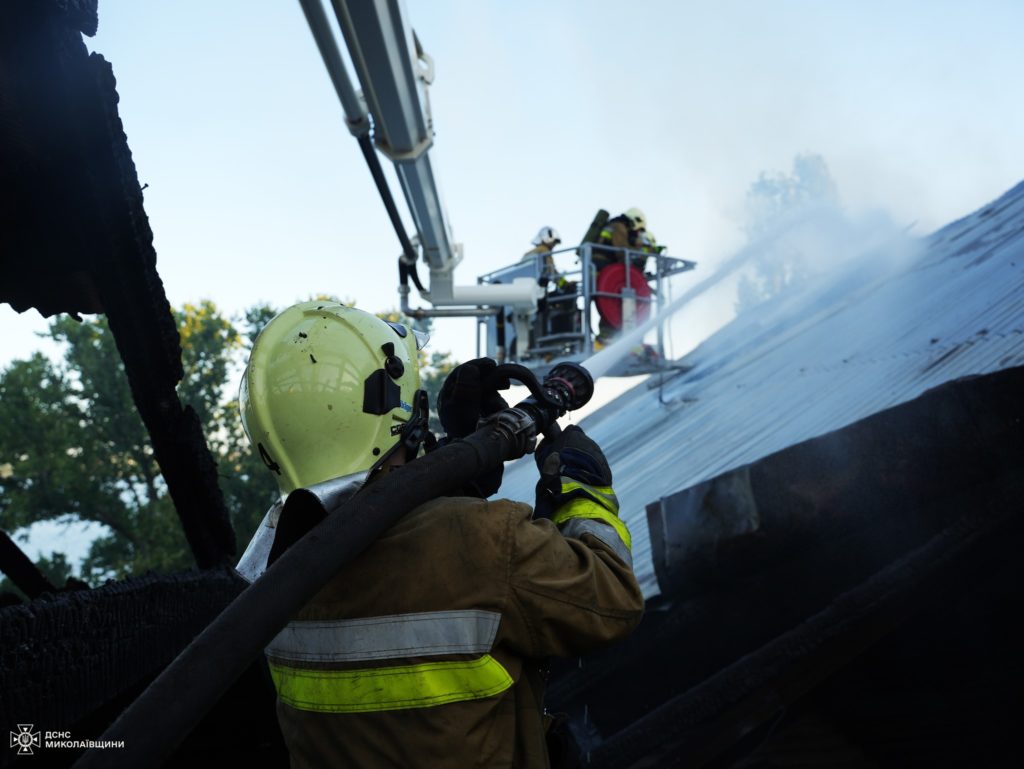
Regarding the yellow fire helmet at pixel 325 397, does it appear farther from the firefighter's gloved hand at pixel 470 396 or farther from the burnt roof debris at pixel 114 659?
the burnt roof debris at pixel 114 659

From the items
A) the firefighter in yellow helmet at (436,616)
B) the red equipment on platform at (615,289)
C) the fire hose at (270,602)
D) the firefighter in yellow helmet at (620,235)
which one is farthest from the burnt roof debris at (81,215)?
the firefighter in yellow helmet at (620,235)

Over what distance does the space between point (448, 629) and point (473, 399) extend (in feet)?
2.21

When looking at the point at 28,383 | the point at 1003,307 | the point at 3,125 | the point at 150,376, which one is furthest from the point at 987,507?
the point at 28,383

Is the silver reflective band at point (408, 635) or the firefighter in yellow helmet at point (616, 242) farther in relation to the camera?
the firefighter in yellow helmet at point (616, 242)

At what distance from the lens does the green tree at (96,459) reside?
18.2 metres

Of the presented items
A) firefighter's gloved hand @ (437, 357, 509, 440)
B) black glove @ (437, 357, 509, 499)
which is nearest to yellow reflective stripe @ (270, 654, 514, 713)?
black glove @ (437, 357, 509, 499)

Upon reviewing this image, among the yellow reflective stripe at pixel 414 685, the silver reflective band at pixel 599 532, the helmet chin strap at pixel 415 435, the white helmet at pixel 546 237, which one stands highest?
the white helmet at pixel 546 237

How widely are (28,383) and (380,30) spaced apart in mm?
18727

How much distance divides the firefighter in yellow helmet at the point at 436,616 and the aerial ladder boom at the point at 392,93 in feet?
10.3

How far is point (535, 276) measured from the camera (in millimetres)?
10688

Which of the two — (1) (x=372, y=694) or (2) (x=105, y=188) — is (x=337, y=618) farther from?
(2) (x=105, y=188)

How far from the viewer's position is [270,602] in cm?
117

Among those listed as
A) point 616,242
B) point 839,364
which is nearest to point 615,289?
point 616,242

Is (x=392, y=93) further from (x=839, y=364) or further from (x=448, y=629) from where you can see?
(x=448, y=629)
